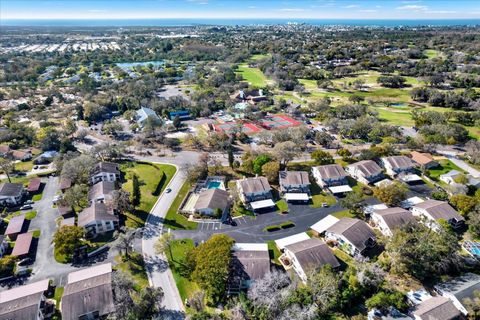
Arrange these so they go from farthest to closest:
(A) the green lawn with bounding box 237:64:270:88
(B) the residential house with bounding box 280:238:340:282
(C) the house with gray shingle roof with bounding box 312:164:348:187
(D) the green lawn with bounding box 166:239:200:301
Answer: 1. (A) the green lawn with bounding box 237:64:270:88
2. (C) the house with gray shingle roof with bounding box 312:164:348:187
3. (B) the residential house with bounding box 280:238:340:282
4. (D) the green lawn with bounding box 166:239:200:301

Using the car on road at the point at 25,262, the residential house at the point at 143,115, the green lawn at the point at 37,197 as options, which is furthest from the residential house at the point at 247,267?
the residential house at the point at 143,115

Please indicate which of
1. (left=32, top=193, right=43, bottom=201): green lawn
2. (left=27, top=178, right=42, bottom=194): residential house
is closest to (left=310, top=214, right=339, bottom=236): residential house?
(left=32, top=193, right=43, bottom=201): green lawn

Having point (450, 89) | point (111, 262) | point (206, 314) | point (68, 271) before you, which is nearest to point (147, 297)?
point (206, 314)

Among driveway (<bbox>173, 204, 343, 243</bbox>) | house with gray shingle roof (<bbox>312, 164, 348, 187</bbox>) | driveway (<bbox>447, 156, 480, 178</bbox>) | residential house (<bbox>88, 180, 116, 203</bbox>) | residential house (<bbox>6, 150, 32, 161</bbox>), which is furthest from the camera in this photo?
residential house (<bbox>6, 150, 32, 161</bbox>)

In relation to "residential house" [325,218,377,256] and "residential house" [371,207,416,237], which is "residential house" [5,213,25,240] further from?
"residential house" [371,207,416,237]

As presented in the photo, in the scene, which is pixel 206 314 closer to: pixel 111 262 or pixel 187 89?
pixel 111 262

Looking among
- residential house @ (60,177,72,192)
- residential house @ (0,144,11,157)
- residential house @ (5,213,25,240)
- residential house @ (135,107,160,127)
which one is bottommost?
residential house @ (5,213,25,240)

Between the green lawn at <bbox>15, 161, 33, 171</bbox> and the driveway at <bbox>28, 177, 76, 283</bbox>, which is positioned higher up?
the green lawn at <bbox>15, 161, 33, 171</bbox>
